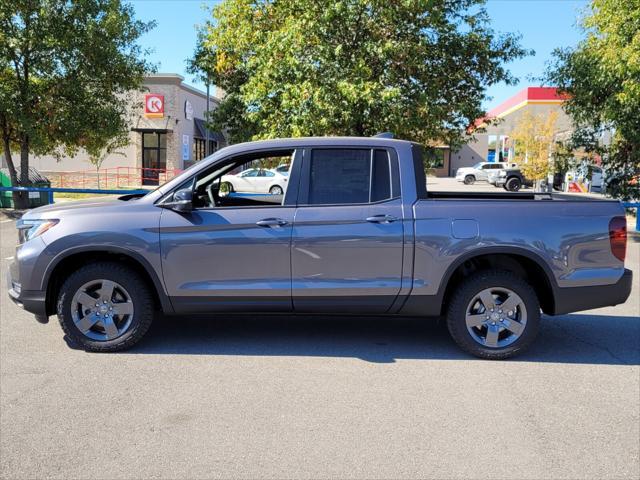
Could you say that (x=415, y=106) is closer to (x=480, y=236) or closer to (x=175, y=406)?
(x=480, y=236)

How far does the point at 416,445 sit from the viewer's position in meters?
3.55

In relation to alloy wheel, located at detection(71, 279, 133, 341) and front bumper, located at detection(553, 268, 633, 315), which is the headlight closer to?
alloy wheel, located at detection(71, 279, 133, 341)

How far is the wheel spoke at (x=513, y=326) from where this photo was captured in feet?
17.0

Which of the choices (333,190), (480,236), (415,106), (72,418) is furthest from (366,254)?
(415,106)

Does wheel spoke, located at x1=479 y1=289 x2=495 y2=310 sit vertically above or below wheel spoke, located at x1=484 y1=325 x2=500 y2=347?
above

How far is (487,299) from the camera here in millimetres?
5188

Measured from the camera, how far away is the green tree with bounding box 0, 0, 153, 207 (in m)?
16.8

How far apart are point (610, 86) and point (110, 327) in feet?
47.8

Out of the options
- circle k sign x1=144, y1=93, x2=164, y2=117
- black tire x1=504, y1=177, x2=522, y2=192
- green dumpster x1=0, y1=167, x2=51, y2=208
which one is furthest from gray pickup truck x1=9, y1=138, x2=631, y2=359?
black tire x1=504, y1=177, x2=522, y2=192

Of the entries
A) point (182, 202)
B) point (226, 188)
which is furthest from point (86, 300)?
point (226, 188)

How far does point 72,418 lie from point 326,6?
45.1ft

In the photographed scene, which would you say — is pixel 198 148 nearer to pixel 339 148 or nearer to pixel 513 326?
pixel 339 148

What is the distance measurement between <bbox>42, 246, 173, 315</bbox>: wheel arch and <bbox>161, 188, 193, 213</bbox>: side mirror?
494 mm

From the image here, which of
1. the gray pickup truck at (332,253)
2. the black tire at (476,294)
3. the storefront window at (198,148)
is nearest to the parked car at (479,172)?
the storefront window at (198,148)
